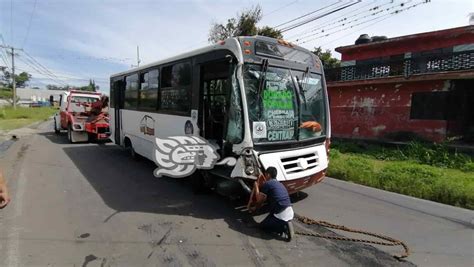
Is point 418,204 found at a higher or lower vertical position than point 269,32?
lower

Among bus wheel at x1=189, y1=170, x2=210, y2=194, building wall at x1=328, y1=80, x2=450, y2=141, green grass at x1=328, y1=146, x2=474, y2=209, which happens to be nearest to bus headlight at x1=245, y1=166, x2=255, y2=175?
bus wheel at x1=189, y1=170, x2=210, y2=194

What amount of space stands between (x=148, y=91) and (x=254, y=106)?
4372 millimetres

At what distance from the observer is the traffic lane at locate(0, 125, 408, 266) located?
3793mm

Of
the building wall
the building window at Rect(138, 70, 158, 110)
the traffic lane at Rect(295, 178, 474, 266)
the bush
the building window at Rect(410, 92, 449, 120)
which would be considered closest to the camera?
the traffic lane at Rect(295, 178, 474, 266)

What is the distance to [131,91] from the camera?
9.75 metres

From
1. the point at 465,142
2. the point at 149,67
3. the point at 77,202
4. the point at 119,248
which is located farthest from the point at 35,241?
the point at 465,142

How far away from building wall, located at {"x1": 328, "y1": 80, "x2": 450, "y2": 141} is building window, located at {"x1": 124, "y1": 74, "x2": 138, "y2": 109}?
9.94 metres

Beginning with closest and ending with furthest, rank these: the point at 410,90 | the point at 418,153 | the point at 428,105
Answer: the point at 418,153 < the point at 428,105 < the point at 410,90

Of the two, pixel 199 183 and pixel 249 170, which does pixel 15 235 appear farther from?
pixel 249 170

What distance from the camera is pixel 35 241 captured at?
4.16 meters

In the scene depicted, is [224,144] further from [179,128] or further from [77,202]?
[77,202]

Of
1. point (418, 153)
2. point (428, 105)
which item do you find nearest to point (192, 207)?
point (418, 153)

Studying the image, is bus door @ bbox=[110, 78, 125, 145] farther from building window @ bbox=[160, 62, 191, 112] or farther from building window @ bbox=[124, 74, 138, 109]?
building window @ bbox=[160, 62, 191, 112]

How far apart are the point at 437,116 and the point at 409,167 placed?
14.2ft
